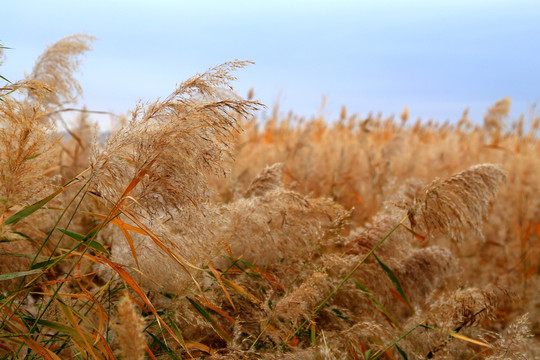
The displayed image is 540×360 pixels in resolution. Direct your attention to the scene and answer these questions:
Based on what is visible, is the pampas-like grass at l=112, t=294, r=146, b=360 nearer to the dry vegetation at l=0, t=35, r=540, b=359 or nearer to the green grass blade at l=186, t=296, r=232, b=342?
the dry vegetation at l=0, t=35, r=540, b=359

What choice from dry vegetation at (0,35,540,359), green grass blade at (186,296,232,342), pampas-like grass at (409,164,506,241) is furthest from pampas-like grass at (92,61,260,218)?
pampas-like grass at (409,164,506,241)

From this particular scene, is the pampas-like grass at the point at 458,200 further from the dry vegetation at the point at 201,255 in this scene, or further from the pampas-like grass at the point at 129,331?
the pampas-like grass at the point at 129,331

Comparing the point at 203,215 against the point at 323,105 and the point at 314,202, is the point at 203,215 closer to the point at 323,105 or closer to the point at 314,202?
the point at 314,202

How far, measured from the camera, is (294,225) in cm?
188

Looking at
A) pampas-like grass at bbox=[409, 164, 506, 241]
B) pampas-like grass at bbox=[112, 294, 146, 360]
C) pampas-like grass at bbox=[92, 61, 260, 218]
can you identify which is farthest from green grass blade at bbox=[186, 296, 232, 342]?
pampas-like grass at bbox=[409, 164, 506, 241]

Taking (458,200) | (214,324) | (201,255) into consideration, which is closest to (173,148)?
(201,255)

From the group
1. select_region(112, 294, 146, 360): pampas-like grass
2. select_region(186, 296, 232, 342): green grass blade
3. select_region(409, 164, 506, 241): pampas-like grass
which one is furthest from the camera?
select_region(409, 164, 506, 241): pampas-like grass

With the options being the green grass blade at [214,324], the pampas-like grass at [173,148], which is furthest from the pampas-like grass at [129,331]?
the green grass blade at [214,324]

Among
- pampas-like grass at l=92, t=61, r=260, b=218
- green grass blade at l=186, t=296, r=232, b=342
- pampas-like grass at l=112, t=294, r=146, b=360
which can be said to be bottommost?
green grass blade at l=186, t=296, r=232, b=342

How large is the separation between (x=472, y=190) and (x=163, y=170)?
114cm

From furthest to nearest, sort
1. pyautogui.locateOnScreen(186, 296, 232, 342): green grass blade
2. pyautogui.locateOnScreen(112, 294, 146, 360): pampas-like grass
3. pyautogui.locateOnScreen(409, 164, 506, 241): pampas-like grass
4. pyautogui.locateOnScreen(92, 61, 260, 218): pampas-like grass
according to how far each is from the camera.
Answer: pyautogui.locateOnScreen(409, 164, 506, 241): pampas-like grass → pyautogui.locateOnScreen(186, 296, 232, 342): green grass blade → pyautogui.locateOnScreen(92, 61, 260, 218): pampas-like grass → pyautogui.locateOnScreen(112, 294, 146, 360): pampas-like grass

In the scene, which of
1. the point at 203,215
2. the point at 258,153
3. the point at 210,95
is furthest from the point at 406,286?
the point at 258,153

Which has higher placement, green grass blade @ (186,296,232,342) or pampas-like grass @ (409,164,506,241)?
pampas-like grass @ (409,164,506,241)

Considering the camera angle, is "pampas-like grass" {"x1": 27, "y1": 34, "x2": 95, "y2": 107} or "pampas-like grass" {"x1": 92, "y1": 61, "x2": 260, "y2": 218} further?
"pampas-like grass" {"x1": 27, "y1": 34, "x2": 95, "y2": 107}
